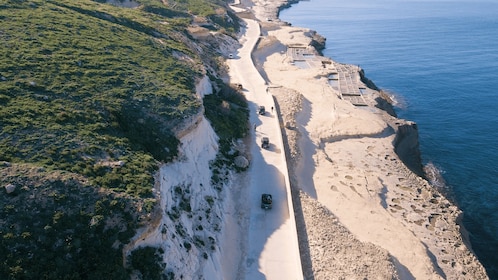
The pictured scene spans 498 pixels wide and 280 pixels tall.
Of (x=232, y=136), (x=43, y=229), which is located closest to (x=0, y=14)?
(x=232, y=136)

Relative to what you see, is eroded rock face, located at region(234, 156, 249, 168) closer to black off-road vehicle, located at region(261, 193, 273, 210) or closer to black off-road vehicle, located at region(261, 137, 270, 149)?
black off-road vehicle, located at region(261, 137, 270, 149)

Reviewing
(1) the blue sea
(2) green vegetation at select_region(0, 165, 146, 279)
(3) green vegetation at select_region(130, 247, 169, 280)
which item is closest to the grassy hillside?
(2) green vegetation at select_region(0, 165, 146, 279)

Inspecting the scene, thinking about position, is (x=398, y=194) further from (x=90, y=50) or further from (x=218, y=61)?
(x=218, y=61)

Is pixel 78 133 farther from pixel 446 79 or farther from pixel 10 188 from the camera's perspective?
pixel 446 79

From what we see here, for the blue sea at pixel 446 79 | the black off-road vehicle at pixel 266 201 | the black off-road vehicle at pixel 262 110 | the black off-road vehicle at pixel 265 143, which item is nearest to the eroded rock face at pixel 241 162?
the black off-road vehicle at pixel 265 143

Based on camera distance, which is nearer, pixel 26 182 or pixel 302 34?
pixel 26 182

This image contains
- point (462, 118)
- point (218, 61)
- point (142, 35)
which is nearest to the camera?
point (142, 35)

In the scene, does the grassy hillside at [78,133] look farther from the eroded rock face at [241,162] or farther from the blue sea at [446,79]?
the blue sea at [446,79]
